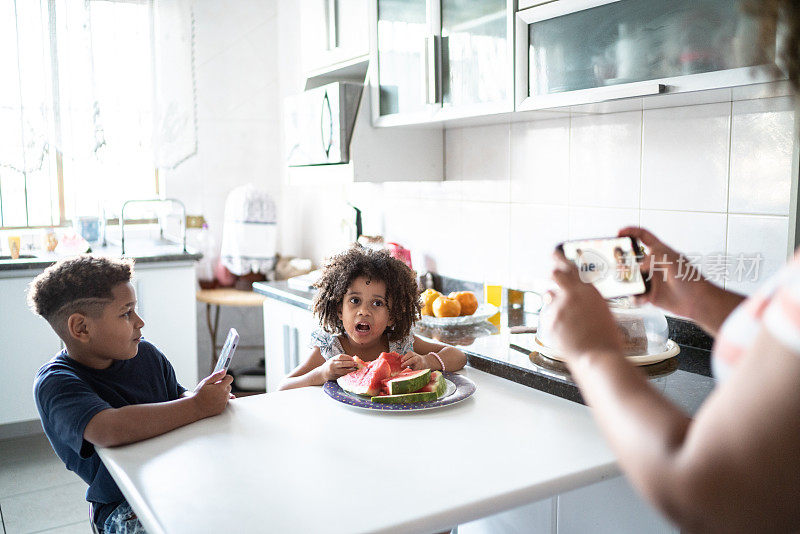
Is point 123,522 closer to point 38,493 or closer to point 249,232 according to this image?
point 38,493

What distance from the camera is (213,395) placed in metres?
1.44

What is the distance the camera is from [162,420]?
4.43 ft

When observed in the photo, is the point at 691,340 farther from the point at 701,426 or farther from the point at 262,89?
the point at 262,89

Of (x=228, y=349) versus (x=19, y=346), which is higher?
(x=228, y=349)

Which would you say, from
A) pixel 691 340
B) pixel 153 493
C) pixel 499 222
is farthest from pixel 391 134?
pixel 153 493

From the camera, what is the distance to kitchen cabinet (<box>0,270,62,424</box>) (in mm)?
3066

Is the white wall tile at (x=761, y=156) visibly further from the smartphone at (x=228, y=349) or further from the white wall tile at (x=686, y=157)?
the smartphone at (x=228, y=349)

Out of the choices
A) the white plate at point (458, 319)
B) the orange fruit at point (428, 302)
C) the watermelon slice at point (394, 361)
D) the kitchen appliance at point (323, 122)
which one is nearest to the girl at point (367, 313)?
the watermelon slice at point (394, 361)

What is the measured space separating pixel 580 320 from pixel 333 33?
216 centimetres

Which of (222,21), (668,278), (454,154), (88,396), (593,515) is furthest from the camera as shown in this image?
(222,21)

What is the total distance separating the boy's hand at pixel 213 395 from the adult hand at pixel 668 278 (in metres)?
0.82

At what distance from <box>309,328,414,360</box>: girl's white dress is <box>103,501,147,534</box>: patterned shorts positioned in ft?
1.95

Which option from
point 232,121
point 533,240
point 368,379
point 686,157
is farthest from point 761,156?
point 232,121

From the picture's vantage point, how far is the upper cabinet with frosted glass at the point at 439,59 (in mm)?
1944
